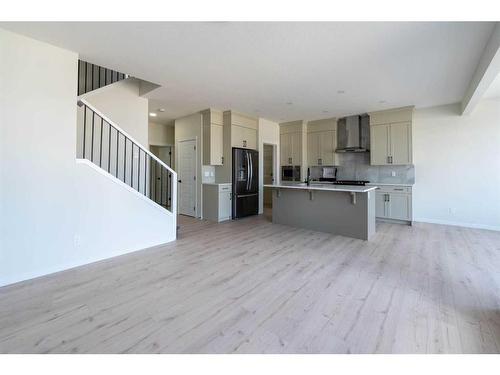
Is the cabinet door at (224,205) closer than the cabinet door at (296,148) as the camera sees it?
Yes

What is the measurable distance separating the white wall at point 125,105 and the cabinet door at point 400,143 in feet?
18.2

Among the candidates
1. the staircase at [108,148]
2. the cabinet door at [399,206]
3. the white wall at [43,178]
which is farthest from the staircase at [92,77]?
the cabinet door at [399,206]

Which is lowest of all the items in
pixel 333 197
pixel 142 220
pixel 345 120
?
pixel 142 220

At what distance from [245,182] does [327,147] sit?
2566 mm

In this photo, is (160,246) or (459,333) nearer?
(459,333)

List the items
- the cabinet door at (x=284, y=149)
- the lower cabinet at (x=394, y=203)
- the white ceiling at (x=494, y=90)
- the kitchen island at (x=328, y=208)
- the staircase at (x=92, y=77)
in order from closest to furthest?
the white ceiling at (x=494, y=90) < the kitchen island at (x=328, y=208) < the staircase at (x=92, y=77) < the lower cabinet at (x=394, y=203) < the cabinet door at (x=284, y=149)

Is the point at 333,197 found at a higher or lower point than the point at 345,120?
lower

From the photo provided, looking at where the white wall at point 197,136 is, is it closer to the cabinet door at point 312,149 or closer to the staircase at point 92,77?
the staircase at point 92,77

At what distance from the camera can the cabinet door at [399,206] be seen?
5.32 meters

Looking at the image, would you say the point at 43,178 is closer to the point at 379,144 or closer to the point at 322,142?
the point at 322,142

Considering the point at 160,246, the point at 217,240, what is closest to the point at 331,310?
the point at 217,240
